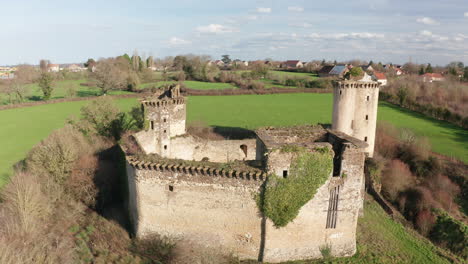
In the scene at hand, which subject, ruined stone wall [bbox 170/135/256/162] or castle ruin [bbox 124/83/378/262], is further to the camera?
ruined stone wall [bbox 170/135/256/162]

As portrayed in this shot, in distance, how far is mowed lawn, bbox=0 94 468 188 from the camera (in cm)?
3412

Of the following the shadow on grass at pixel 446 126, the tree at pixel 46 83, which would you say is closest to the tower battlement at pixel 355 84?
the shadow on grass at pixel 446 126

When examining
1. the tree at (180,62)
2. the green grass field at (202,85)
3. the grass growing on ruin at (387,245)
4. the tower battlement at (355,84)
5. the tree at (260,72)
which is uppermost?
the tree at (180,62)

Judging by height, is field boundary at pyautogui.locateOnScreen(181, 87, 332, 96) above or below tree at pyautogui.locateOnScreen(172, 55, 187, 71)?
below

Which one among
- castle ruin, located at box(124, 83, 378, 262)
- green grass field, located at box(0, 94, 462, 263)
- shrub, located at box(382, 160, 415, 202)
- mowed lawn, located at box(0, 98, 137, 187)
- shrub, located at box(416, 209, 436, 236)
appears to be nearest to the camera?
castle ruin, located at box(124, 83, 378, 262)

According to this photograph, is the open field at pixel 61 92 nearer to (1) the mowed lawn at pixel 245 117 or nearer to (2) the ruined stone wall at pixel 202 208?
(1) the mowed lawn at pixel 245 117

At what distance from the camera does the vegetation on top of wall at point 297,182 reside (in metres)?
14.4

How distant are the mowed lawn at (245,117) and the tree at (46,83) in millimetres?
3335

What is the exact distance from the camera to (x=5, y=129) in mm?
40531

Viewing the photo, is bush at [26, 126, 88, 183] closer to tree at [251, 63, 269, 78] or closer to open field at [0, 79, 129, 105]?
open field at [0, 79, 129, 105]

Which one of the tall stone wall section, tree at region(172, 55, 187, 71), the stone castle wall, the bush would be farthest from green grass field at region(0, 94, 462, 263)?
tree at region(172, 55, 187, 71)

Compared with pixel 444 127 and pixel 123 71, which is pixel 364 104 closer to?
pixel 444 127

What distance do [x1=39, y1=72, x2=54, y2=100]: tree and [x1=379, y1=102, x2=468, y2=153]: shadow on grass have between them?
5790 centimetres

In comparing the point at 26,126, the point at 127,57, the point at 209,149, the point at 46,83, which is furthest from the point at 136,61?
the point at 209,149
